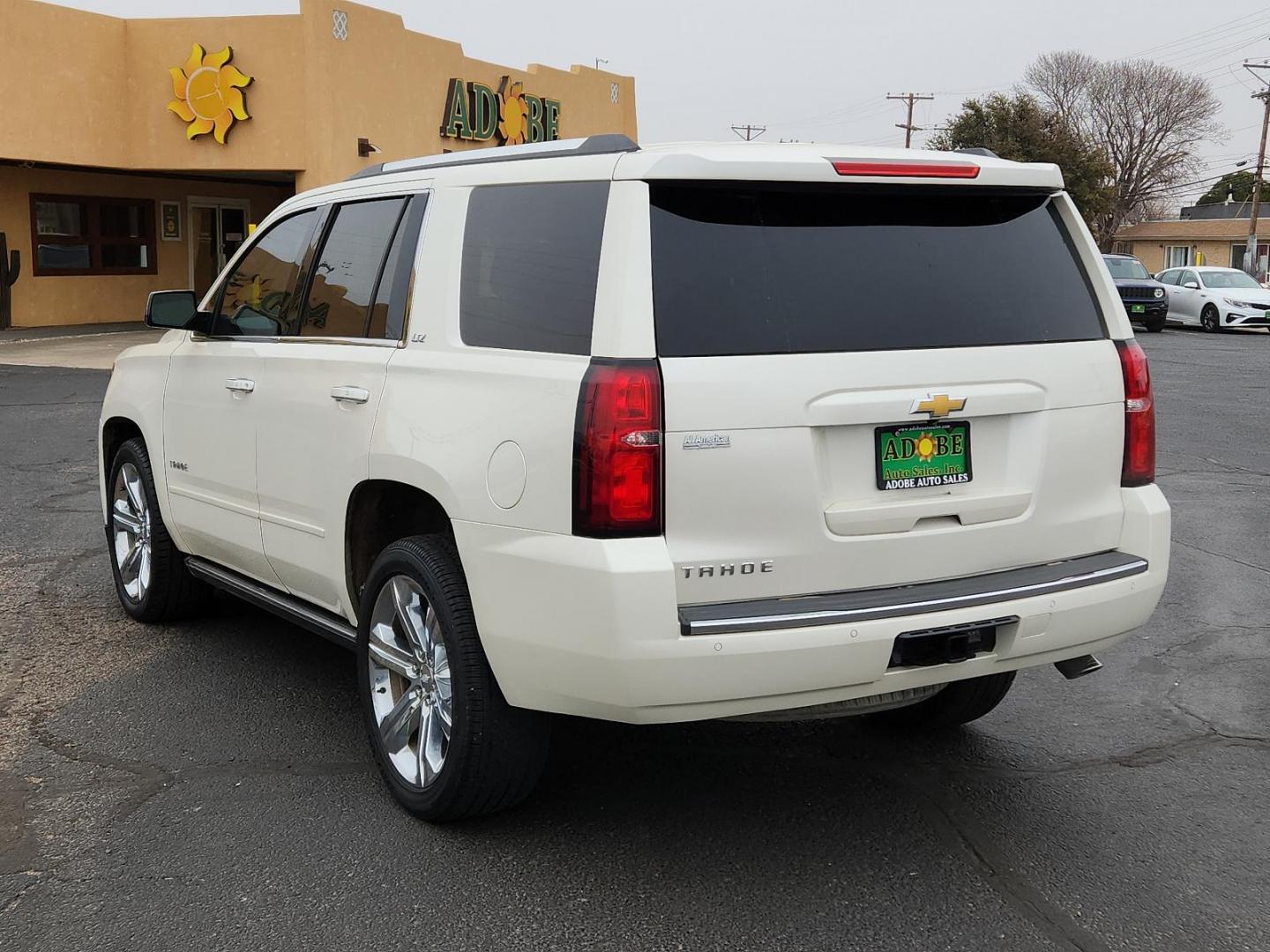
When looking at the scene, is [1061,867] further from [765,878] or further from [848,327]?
[848,327]

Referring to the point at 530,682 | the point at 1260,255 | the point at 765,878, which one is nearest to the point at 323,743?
the point at 530,682

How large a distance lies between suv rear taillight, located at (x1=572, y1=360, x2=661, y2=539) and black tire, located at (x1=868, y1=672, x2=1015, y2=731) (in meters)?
1.66

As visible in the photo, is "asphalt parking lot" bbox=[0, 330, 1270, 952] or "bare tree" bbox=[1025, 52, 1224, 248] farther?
"bare tree" bbox=[1025, 52, 1224, 248]

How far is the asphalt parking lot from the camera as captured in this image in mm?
3484

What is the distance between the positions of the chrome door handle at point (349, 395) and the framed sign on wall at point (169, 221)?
79.3ft

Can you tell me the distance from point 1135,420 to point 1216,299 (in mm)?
30641

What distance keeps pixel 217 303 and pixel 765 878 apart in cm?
334

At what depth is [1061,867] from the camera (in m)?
3.82

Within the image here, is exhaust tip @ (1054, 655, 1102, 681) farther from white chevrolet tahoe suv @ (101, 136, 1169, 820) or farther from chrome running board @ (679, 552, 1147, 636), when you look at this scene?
chrome running board @ (679, 552, 1147, 636)

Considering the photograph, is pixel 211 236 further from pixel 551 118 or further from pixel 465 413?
pixel 465 413

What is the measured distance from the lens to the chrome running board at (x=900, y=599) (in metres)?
3.42

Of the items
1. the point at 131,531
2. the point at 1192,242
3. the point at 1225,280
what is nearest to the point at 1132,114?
the point at 1192,242

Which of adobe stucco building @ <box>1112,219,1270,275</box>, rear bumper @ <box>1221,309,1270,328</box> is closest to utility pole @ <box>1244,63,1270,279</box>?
adobe stucco building @ <box>1112,219,1270,275</box>

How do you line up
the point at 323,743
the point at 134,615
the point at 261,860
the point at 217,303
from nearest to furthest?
the point at 261,860 < the point at 323,743 < the point at 217,303 < the point at 134,615
